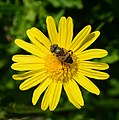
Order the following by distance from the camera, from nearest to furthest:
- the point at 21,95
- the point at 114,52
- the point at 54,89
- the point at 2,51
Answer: the point at 54,89 → the point at 114,52 → the point at 21,95 → the point at 2,51

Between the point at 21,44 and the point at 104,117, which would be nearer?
the point at 21,44

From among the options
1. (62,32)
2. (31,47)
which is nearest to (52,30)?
(62,32)

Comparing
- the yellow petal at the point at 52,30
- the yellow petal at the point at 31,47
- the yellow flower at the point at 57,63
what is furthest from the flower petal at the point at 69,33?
the yellow petal at the point at 31,47

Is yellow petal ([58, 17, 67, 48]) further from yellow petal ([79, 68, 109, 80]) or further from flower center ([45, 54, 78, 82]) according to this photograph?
yellow petal ([79, 68, 109, 80])

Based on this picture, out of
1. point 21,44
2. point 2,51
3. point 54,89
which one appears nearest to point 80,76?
point 54,89

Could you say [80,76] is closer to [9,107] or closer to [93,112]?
[9,107]

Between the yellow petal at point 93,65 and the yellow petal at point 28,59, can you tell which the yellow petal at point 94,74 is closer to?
the yellow petal at point 93,65
